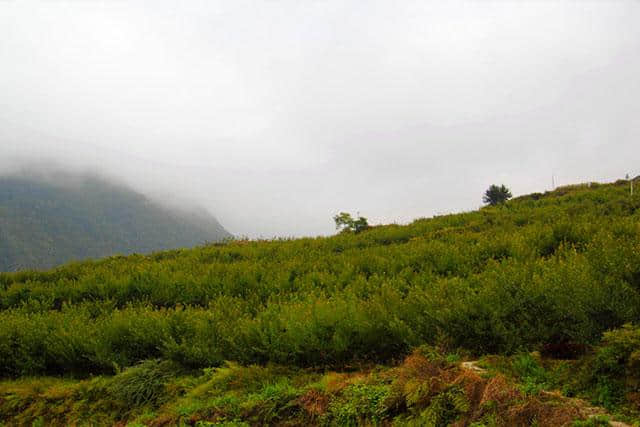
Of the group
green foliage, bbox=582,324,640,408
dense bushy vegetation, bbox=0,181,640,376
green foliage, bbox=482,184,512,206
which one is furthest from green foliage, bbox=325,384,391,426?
green foliage, bbox=482,184,512,206

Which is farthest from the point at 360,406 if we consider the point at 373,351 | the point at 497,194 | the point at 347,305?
the point at 497,194

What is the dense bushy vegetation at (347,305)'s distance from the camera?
4875mm

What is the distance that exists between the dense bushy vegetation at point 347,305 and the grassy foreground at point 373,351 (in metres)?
0.03

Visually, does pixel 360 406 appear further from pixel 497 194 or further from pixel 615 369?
pixel 497 194

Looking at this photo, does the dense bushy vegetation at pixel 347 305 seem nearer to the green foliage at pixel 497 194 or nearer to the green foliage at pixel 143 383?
the green foliage at pixel 143 383

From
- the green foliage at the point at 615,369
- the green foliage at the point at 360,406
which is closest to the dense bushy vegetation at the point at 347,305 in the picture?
the green foliage at the point at 615,369

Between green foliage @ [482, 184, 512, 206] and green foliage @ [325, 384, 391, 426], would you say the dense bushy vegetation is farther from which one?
green foliage @ [482, 184, 512, 206]

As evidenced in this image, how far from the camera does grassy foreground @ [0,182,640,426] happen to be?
3.81 meters

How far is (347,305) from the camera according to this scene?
21.6ft

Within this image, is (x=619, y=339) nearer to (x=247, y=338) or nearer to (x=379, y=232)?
(x=247, y=338)

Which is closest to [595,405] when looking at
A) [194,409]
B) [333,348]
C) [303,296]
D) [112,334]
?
[333,348]

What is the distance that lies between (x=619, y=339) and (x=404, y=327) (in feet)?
8.15

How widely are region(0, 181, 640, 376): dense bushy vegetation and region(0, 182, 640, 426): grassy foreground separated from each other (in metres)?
0.03

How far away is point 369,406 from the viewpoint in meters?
4.21
